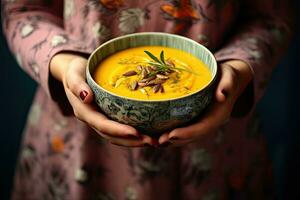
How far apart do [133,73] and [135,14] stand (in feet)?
0.50

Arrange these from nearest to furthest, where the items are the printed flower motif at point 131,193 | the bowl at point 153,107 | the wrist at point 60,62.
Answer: the bowl at point 153,107 < the wrist at point 60,62 < the printed flower motif at point 131,193

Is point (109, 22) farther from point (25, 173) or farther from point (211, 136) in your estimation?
point (25, 173)

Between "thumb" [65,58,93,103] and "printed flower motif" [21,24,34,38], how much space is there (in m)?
0.14

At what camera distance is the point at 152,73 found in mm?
619

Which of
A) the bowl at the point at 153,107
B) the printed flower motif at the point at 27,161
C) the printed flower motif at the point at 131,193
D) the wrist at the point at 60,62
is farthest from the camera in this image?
the printed flower motif at the point at 27,161

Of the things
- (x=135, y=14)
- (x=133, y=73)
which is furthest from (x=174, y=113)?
(x=135, y=14)

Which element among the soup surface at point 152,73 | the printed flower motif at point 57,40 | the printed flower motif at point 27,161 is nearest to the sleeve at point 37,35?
the printed flower motif at point 57,40

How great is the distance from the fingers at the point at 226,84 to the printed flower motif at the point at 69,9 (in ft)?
0.90

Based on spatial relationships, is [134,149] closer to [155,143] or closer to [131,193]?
[131,193]

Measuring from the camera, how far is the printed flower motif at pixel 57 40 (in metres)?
0.75

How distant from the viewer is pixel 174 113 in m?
0.58

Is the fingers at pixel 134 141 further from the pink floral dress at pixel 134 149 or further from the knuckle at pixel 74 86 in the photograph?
the pink floral dress at pixel 134 149

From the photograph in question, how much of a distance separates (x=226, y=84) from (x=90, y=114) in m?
0.19

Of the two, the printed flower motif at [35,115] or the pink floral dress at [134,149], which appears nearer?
the pink floral dress at [134,149]
